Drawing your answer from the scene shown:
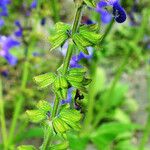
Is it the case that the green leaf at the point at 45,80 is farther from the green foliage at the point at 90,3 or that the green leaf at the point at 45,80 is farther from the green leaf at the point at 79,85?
the green foliage at the point at 90,3

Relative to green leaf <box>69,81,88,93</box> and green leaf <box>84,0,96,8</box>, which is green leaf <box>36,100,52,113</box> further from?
green leaf <box>84,0,96,8</box>

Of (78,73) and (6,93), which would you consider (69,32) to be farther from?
(6,93)

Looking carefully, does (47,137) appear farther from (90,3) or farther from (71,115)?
(90,3)

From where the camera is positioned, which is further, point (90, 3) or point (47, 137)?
point (47, 137)

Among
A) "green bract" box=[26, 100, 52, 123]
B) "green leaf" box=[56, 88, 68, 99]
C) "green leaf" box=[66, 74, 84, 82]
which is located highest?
"green leaf" box=[66, 74, 84, 82]

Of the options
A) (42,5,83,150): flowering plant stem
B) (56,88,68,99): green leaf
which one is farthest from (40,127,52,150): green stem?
(56,88,68,99): green leaf

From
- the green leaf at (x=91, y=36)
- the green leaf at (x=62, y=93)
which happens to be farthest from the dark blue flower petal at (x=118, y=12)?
the green leaf at (x=62, y=93)

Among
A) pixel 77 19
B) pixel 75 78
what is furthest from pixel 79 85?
pixel 77 19

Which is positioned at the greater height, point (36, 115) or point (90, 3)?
point (90, 3)

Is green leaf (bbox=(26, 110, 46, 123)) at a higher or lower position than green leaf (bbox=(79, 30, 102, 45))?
lower
